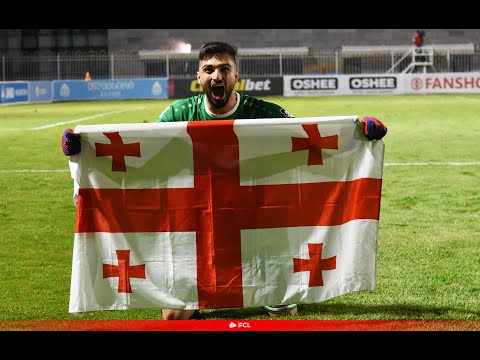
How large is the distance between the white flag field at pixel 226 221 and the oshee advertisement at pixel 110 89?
3780 centimetres

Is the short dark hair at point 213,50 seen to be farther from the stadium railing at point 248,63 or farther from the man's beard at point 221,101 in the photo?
the stadium railing at point 248,63

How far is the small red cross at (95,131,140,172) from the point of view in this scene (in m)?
5.49

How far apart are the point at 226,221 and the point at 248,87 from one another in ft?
124

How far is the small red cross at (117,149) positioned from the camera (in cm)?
549

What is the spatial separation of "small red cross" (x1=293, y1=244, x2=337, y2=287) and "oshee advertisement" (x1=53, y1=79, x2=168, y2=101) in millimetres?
37940

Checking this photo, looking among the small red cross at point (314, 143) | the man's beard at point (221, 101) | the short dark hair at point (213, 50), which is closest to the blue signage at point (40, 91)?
the man's beard at point (221, 101)

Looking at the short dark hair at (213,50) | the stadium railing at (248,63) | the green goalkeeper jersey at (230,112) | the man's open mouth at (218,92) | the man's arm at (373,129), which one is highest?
the stadium railing at (248,63)

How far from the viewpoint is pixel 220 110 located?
617cm

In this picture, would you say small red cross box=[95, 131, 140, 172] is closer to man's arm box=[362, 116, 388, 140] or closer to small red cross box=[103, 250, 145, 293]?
small red cross box=[103, 250, 145, 293]

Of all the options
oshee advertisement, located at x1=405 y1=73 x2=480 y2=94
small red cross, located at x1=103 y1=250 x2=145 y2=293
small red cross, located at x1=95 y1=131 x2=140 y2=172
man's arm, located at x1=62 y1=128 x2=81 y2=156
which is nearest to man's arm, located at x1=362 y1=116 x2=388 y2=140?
small red cross, located at x1=95 y1=131 x2=140 y2=172

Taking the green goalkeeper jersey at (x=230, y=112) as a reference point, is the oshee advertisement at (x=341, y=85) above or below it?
above

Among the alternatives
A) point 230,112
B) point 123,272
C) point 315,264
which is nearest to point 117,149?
Result: point 123,272

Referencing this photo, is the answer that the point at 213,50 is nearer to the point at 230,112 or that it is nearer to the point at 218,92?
the point at 218,92

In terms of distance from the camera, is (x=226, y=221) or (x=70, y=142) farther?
(x=226, y=221)
